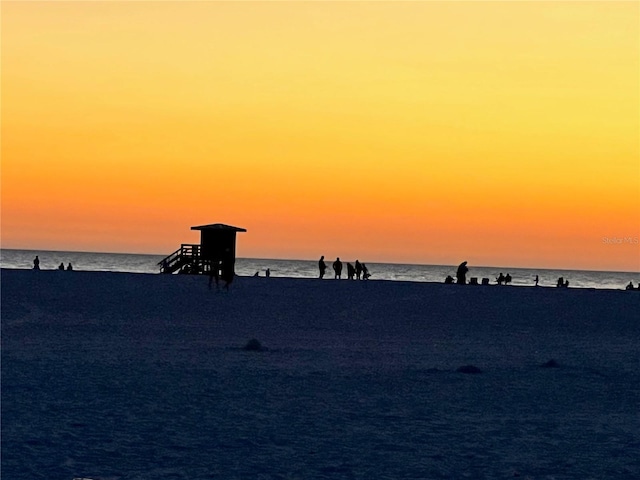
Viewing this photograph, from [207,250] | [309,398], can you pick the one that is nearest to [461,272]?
[207,250]

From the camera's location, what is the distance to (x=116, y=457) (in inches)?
363

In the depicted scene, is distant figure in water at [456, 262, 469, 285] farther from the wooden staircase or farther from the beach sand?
the beach sand

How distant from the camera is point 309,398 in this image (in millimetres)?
12820

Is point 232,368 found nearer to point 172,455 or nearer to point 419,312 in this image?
point 172,455

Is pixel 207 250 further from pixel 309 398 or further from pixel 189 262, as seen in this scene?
pixel 309 398

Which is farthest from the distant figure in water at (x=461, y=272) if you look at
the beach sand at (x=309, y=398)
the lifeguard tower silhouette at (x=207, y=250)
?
the beach sand at (x=309, y=398)

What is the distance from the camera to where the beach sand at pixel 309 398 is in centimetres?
928

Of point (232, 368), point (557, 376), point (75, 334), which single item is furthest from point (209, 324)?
point (557, 376)

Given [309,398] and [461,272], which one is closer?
[309,398]

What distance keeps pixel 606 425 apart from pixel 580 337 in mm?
12672

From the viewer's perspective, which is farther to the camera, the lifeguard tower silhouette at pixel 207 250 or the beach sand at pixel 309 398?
the lifeguard tower silhouette at pixel 207 250


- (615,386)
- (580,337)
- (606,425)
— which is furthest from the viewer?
(580,337)

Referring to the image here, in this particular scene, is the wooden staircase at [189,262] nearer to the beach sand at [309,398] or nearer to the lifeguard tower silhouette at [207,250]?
the lifeguard tower silhouette at [207,250]

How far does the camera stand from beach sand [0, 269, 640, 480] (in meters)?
9.28
